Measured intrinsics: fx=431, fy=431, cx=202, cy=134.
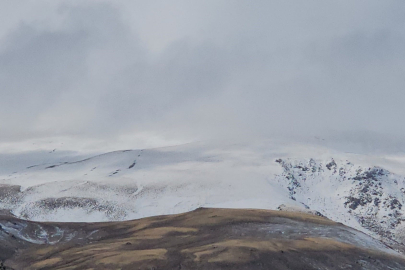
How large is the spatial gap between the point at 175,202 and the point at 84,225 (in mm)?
41842

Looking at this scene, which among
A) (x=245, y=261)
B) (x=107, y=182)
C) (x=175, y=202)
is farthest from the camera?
(x=107, y=182)

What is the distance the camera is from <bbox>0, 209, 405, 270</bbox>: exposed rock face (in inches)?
2072

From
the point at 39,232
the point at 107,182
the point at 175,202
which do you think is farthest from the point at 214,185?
the point at 39,232

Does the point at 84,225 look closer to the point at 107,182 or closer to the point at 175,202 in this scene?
the point at 175,202

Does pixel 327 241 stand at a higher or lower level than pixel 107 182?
lower

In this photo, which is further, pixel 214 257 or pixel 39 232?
pixel 39 232

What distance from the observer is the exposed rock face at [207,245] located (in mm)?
52625

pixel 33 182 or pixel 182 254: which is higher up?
pixel 33 182

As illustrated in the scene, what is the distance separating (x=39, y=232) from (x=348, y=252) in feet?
205

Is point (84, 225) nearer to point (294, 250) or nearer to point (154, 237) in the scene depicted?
point (154, 237)

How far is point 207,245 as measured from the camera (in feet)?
194

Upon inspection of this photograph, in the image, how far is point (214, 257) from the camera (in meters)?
52.5

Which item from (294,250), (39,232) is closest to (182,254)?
(294,250)

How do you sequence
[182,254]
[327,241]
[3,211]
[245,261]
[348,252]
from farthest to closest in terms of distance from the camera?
[3,211] < [327,241] < [348,252] < [182,254] < [245,261]
